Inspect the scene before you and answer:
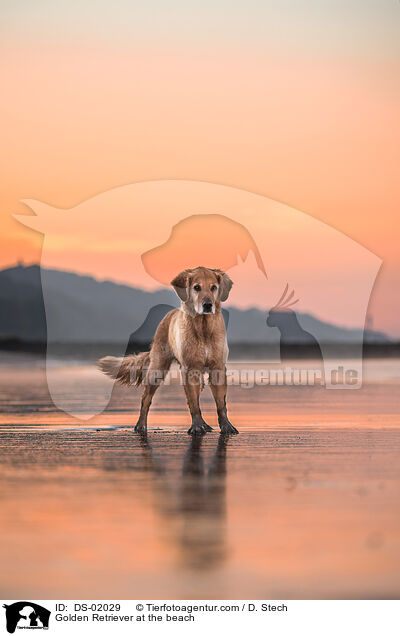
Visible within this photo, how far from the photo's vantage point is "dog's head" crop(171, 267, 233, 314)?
9998 millimetres

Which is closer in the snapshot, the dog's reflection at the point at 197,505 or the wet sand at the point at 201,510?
the wet sand at the point at 201,510

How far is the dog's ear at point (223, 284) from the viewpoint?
10.2 metres

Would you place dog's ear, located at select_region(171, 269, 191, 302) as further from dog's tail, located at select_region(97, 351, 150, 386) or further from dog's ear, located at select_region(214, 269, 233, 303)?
dog's tail, located at select_region(97, 351, 150, 386)

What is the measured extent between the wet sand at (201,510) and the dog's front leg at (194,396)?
199mm

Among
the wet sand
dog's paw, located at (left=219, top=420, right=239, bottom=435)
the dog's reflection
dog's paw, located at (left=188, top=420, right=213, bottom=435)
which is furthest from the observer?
dog's paw, located at (left=219, top=420, right=239, bottom=435)

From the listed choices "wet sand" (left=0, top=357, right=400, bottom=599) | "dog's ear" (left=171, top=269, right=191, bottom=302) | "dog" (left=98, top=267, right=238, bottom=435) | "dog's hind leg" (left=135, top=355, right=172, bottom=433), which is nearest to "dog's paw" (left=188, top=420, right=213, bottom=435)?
"dog" (left=98, top=267, right=238, bottom=435)

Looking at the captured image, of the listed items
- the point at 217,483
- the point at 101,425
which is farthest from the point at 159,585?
the point at 101,425

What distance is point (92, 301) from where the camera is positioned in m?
13.8

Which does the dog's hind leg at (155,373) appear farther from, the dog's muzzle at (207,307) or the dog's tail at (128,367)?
the dog's muzzle at (207,307)

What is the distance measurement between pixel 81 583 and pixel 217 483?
8.19 feet

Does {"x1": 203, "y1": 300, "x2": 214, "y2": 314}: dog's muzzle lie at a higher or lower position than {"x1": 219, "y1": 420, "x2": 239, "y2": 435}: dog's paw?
higher

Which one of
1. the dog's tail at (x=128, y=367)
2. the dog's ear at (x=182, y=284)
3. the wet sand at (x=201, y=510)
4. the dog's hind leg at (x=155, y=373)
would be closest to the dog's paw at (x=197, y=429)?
the wet sand at (x=201, y=510)

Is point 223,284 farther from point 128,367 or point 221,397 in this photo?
point 128,367
